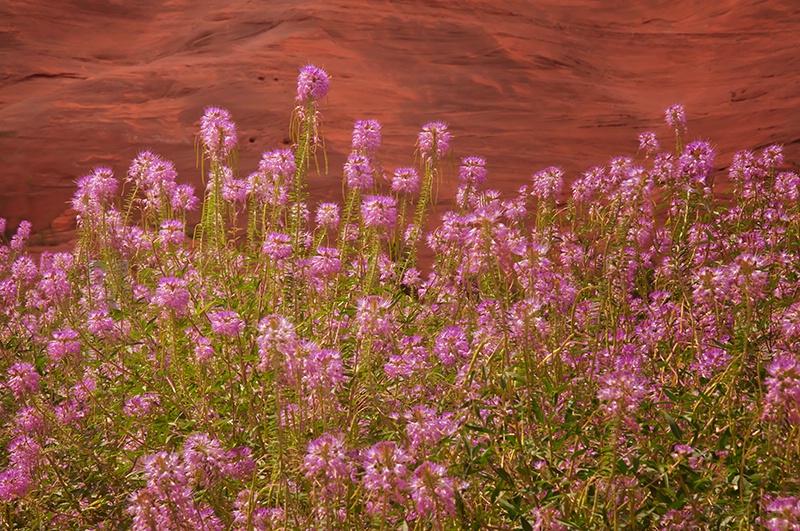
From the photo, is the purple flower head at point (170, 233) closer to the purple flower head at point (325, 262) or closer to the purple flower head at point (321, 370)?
the purple flower head at point (325, 262)

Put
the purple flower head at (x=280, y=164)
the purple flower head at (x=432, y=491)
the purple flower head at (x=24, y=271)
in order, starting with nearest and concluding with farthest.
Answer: the purple flower head at (x=432, y=491)
the purple flower head at (x=280, y=164)
the purple flower head at (x=24, y=271)

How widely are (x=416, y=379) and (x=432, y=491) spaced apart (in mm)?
1028

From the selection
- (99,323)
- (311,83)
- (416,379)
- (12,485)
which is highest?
(311,83)

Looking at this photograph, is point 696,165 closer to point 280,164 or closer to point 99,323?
point 280,164

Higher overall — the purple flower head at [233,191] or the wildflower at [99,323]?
the purple flower head at [233,191]

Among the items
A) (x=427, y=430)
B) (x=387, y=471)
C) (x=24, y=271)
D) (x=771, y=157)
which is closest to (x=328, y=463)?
(x=387, y=471)

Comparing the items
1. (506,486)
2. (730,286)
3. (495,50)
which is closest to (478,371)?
(506,486)

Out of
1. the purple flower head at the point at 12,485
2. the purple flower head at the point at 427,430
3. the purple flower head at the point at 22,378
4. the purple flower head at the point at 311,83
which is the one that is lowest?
the purple flower head at the point at 12,485

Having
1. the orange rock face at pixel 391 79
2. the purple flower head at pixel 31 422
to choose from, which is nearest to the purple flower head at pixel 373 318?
the purple flower head at pixel 31 422

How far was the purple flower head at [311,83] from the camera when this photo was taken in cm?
322

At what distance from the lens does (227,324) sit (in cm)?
288

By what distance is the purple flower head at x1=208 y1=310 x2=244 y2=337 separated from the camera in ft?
9.41

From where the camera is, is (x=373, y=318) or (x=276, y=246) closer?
(x=373, y=318)

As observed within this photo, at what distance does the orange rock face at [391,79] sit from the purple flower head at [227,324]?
14.6 feet
